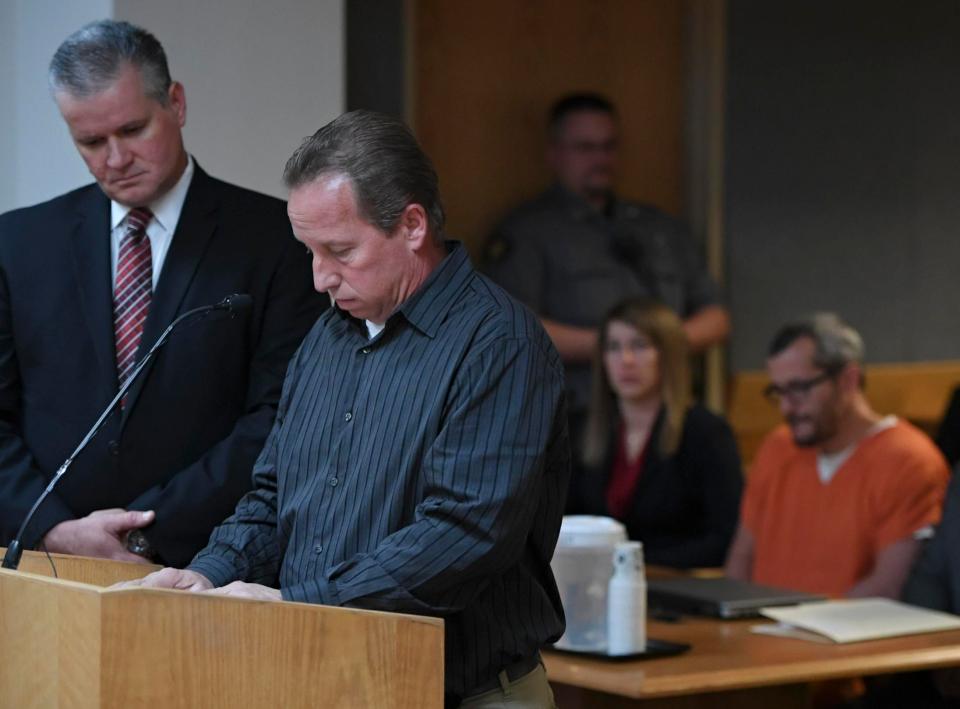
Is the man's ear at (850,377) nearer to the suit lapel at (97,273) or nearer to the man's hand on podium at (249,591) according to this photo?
the suit lapel at (97,273)

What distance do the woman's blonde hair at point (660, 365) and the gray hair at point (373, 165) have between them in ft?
8.88

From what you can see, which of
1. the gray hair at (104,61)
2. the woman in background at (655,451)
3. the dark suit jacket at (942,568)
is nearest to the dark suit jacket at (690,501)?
the woman in background at (655,451)

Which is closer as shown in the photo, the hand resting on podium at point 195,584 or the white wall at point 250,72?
the hand resting on podium at point 195,584

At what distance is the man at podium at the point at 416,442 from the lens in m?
1.96

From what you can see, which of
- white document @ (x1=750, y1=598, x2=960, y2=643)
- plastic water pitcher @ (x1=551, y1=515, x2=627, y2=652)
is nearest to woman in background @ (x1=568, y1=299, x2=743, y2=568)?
white document @ (x1=750, y1=598, x2=960, y2=643)

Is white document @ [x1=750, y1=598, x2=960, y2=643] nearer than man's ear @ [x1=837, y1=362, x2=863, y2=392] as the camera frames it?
Yes

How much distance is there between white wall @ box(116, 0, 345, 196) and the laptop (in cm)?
129

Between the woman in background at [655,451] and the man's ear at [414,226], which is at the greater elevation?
the man's ear at [414,226]

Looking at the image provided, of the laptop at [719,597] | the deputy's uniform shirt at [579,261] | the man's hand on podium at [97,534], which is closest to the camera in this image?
the man's hand on podium at [97,534]

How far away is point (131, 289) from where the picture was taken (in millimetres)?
2670

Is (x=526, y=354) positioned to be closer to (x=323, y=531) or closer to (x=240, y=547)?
(x=323, y=531)

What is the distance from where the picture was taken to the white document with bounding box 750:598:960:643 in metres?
3.39

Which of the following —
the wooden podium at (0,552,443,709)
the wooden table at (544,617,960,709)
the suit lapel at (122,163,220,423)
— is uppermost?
the suit lapel at (122,163,220,423)

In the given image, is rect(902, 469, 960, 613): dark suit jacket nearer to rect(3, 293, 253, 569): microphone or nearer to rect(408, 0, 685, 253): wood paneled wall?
rect(3, 293, 253, 569): microphone
